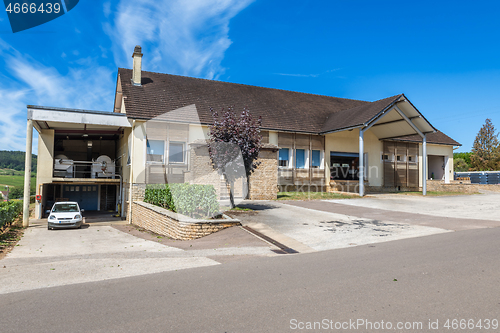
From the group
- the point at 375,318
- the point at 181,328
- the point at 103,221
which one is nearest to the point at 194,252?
the point at 181,328

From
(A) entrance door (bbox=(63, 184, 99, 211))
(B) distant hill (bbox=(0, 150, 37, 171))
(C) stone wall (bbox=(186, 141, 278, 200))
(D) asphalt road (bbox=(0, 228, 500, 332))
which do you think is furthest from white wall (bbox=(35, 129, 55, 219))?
(B) distant hill (bbox=(0, 150, 37, 171))

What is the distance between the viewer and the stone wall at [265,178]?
19609mm

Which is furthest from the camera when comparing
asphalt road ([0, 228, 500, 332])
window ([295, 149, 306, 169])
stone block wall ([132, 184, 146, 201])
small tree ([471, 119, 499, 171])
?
small tree ([471, 119, 499, 171])

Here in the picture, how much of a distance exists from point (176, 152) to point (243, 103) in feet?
23.6

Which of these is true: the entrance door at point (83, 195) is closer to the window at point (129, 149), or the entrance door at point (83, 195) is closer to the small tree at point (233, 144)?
the window at point (129, 149)

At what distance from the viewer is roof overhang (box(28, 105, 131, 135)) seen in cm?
1808

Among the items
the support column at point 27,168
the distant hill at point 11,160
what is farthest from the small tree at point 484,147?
the distant hill at point 11,160

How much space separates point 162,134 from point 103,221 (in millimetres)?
6574

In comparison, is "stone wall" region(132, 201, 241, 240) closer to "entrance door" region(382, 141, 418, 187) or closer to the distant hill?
"entrance door" region(382, 141, 418, 187)

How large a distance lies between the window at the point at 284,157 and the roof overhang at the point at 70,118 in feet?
Result: 34.6

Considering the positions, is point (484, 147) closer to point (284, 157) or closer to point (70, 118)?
point (284, 157)

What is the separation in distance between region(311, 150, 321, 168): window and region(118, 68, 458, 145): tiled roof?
1.65 metres

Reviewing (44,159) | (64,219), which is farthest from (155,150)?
(44,159)

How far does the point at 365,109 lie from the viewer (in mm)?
23859
